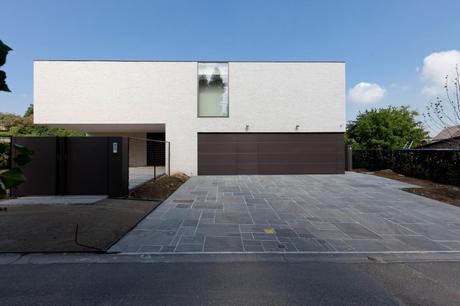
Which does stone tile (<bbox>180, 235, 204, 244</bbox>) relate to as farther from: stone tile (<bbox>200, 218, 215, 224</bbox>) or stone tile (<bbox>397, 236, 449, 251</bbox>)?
stone tile (<bbox>397, 236, 449, 251</bbox>)

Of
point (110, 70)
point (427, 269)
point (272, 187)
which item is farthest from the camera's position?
point (110, 70)

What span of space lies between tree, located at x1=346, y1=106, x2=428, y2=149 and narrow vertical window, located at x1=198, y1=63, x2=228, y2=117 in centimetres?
2158

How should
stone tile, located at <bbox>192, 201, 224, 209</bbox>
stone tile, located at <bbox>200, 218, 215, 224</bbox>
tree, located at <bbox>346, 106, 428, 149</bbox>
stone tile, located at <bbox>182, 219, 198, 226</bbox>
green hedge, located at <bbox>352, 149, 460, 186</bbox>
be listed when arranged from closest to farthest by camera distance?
1. stone tile, located at <bbox>182, 219, 198, 226</bbox>
2. stone tile, located at <bbox>200, 218, 215, 224</bbox>
3. stone tile, located at <bbox>192, 201, 224, 209</bbox>
4. green hedge, located at <bbox>352, 149, 460, 186</bbox>
5. tree, located at <bbox>346, 106, 428, 149</bbox>

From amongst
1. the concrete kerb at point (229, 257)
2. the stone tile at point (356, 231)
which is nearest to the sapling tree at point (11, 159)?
the concrete kerb at point (229, 257)

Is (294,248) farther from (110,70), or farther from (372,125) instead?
(372,125)

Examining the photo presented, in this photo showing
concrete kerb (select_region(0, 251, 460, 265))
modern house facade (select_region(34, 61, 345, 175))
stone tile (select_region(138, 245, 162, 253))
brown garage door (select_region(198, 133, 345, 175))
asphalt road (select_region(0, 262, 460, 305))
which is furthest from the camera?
brown garage door (select_region(198, 133, 345, 175))

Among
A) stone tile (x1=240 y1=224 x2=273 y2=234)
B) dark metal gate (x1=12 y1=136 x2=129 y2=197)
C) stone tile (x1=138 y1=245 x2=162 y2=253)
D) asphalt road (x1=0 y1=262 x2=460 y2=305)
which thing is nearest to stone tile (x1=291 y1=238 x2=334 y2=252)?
asphalt road (x1=0 y1=262 x2=460 y2=305)

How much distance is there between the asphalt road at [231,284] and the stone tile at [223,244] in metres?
0.50

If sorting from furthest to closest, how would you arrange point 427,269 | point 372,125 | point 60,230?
point 372,125 → point 60,230 → point 427,269

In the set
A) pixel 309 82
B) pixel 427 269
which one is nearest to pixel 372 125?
pixel 309 82

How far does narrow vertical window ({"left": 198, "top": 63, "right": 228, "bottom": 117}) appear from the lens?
1434cm

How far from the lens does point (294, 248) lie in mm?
4238

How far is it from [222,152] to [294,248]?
33.6 ft

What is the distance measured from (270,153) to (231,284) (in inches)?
455
